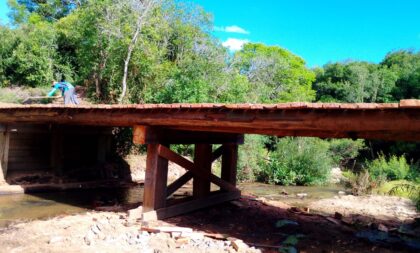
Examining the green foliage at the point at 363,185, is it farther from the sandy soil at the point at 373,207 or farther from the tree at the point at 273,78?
the tree at the point at 273,78

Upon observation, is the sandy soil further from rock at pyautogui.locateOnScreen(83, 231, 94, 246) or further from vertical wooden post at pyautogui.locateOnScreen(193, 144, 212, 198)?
rock at pyautogui.locateOnScreen(83, 231, 94, 246)

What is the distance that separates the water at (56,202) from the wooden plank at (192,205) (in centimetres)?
239

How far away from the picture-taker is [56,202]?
9.73 m

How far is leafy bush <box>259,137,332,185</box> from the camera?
17.1 metres

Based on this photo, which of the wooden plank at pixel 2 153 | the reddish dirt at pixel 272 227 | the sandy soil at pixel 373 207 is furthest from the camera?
the wooden plank at pixel 2 153

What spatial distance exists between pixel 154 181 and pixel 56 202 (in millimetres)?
4064

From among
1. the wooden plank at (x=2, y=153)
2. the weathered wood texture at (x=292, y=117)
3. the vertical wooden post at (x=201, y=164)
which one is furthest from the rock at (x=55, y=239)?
the wooden plank at (x=2, y=153)

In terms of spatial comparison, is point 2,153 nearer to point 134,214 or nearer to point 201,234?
point 134,214

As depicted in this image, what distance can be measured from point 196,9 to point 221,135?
1657cm

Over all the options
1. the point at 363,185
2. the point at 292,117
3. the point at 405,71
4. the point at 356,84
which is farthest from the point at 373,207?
the point at 356,84

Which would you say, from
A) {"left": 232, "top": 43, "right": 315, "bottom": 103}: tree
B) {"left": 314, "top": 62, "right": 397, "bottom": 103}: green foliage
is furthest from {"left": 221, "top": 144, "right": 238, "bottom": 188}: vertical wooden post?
{"left": 314, "top": 62, "right": 397, "bottom": 103}: green foliage

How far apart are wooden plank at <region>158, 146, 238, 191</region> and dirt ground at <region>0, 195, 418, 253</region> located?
0.81 metres

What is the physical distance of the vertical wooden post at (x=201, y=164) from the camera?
8.64m

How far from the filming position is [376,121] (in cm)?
453
